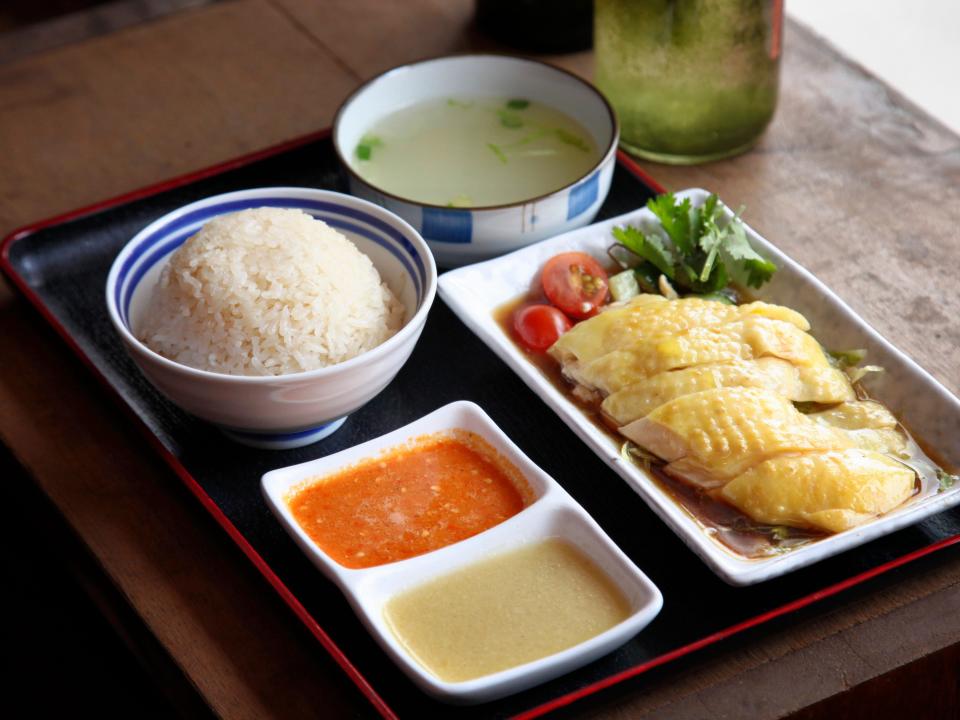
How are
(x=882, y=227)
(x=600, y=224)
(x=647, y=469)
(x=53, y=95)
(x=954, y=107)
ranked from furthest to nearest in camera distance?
(x=954, y=107)
(x=53, y=95)
(x=882, y=227)
(x=600, y=224)
(x=647, y=469)

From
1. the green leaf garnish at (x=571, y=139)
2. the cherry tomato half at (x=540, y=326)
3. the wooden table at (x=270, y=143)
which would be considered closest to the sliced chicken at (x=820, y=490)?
the wooden table at (x=270, y=143)

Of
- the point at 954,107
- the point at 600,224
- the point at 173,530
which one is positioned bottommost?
the point at 954,107

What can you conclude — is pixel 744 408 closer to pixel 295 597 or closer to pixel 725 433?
pixel 725 433

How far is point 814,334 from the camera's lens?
1.95 m

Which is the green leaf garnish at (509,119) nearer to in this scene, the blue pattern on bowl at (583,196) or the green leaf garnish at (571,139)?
the green leaf garnish at (571,139)

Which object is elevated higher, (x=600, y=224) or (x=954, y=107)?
(x=600, y=224)

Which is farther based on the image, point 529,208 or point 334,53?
point 334,53

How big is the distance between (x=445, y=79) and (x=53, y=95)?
964 mm

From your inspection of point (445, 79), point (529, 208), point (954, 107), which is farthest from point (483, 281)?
point (954, 107)

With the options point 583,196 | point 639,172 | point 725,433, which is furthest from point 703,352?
point 639,172

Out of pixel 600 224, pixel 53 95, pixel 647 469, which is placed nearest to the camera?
pixel 647 469

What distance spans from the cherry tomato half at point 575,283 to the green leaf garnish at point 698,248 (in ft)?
0.26

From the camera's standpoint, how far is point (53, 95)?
2.73 meters

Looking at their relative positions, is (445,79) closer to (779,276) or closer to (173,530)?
(779,276)
